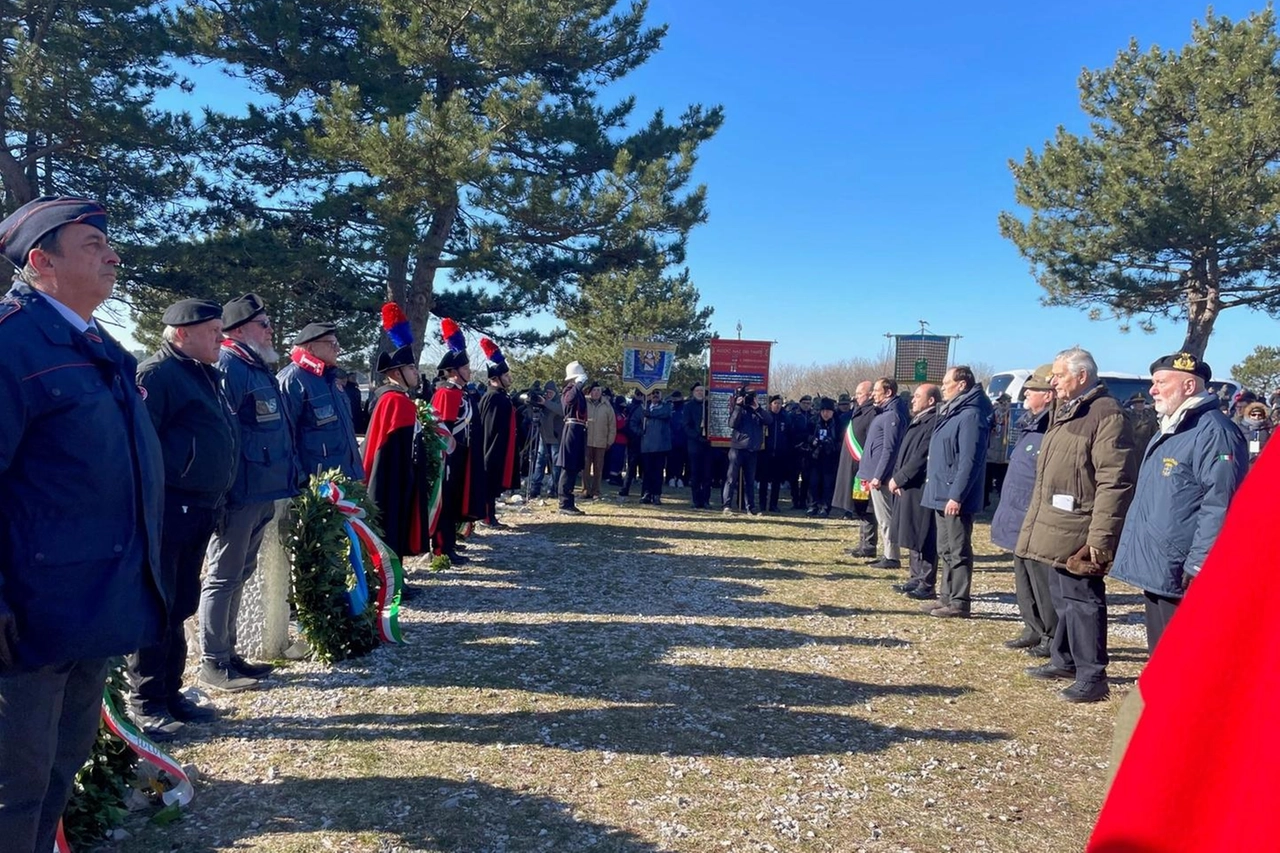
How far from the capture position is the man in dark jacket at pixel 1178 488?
13.8 ft

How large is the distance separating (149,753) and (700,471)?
1148cm

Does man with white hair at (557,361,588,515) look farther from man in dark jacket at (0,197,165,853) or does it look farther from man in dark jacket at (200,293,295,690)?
man in dark jacket at (0,197,165,853)

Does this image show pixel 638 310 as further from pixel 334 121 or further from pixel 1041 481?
pixel 1041 481

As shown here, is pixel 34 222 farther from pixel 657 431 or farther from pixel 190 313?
pixel 657 431

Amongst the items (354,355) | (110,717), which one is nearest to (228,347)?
(110,717)

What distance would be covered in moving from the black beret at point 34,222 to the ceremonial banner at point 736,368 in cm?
1207

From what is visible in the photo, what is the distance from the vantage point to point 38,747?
231 centimetres

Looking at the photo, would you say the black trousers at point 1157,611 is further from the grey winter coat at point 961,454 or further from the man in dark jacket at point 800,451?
the man in dark jacket at point 800,451

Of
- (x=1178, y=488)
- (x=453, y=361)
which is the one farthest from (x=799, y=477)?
(x=1178, y=488)

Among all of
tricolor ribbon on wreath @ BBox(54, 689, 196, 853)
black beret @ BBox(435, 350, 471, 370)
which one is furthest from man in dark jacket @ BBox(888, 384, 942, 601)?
tricolor ribbon on wreath @ BBox(54, 689, 196, 853)

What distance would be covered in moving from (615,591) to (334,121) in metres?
10.6

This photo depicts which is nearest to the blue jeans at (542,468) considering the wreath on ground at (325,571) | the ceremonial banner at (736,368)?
the ceremonial banner at (736,368)

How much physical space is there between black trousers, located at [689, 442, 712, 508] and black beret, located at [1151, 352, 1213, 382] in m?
9.88

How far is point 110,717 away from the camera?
3170 mm
